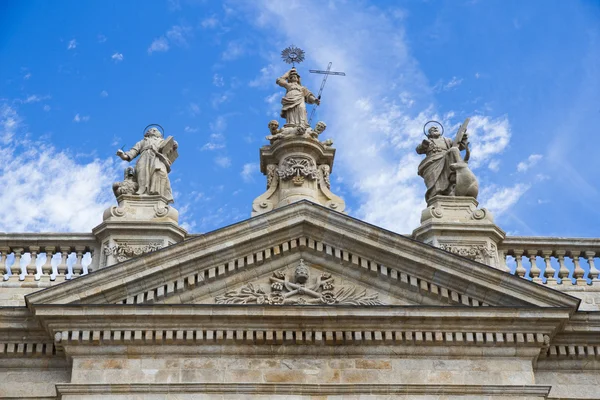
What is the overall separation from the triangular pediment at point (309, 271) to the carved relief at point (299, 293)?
0.07 ft

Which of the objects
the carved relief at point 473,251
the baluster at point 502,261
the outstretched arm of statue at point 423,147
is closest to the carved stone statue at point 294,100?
the outstretched arm of statue at point 423,147

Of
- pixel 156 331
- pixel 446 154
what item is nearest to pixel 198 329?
pixel 156 331

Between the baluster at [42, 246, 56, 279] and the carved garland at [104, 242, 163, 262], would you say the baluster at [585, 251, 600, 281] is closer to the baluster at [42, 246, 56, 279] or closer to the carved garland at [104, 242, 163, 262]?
the carved garland at [104, 242, 163, 262]

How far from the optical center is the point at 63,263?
18.7 meters

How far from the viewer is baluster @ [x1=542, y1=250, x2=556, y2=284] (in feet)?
61.7

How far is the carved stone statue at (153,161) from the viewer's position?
65.2 ft

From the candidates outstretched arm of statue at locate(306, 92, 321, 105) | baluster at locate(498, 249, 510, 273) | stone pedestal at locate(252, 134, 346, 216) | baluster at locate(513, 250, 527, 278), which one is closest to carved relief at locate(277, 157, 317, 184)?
stone pedestal at locate(252, 134, 346, 216)

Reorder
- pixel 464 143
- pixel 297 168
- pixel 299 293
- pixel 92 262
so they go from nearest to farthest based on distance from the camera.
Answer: pixel 299 293 < pixel 92 262 < pixel 297 168 < pixel 464 143

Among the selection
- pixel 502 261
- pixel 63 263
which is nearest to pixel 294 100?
pixel 502 261

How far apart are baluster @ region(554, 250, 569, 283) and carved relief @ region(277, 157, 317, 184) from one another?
4370mm

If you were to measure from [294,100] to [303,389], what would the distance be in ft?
21.6

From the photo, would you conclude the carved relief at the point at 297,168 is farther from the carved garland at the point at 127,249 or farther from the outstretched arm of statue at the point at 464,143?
the carved garland at the point at 127,249

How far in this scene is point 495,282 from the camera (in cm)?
1775

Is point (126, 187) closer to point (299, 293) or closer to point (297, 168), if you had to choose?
point (297, 168)
